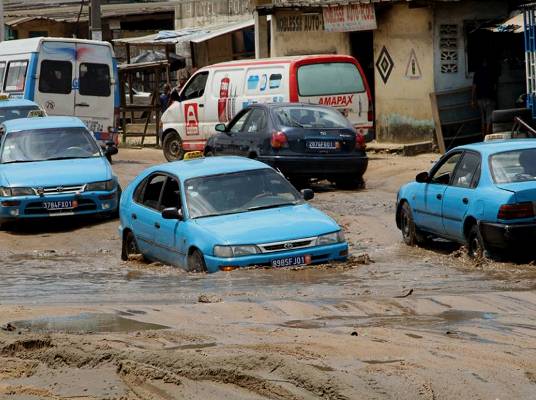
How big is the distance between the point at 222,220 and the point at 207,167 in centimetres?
126

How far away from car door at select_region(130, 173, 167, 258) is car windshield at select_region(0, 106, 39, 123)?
33.5 ft

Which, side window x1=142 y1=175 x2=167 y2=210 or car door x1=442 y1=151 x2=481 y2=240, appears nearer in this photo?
car door x1=442 y1=151 x2=481 y2=240

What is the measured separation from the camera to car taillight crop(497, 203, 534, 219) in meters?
12.0

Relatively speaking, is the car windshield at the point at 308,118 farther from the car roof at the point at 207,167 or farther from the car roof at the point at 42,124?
the car roof at the point at 207,167

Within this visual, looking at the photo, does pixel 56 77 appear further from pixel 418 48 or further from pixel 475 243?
pixel 475 243

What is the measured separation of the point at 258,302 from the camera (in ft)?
32.1

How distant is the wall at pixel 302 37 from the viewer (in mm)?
28766

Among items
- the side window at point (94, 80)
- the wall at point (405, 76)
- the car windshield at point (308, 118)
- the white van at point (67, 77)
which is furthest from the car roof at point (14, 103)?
the wall at point (405, 76)

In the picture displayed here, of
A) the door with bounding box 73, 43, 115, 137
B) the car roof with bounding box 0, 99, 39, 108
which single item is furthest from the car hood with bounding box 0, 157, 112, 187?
the door with bounding box 73, 43, 115, 137

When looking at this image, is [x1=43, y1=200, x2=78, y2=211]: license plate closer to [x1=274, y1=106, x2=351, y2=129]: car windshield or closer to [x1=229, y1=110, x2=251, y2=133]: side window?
[x1=274, y1=106, x2=351, y2=129]: car windshield

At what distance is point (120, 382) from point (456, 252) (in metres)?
7.31

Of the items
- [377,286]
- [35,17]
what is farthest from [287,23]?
[377,286]

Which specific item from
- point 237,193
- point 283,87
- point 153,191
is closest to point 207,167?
point 237,193

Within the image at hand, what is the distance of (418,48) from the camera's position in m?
26.2
